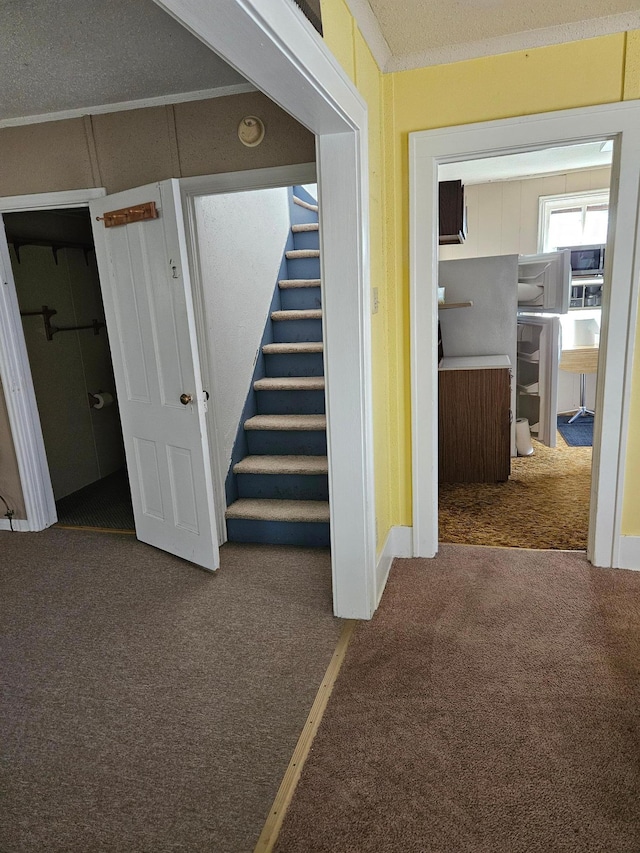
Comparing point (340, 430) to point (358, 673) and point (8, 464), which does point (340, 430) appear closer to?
point (358, 673)

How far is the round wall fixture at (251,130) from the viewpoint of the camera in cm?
266

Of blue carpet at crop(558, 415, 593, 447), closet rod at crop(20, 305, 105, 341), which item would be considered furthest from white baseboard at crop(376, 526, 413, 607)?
closet rod at crop(20, 305, 105, 341)

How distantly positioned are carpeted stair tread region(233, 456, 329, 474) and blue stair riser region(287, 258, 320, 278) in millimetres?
1530

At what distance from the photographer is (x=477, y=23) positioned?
7.42 ft

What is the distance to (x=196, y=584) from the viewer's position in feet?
9.37

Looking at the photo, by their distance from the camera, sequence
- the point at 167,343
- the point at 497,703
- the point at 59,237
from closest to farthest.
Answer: the point at 497,703, the point at 167,343, the point at 59,237

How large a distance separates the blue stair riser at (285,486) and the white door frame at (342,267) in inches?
35.1

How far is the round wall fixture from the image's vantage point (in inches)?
105

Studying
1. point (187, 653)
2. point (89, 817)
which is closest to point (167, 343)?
point (187, 653)

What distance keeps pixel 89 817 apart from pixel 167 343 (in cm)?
198

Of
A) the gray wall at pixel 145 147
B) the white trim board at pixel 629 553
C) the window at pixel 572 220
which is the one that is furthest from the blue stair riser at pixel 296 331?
the window at pixel 572 220

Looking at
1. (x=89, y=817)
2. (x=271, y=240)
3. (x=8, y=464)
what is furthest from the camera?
(x=271, y=240)

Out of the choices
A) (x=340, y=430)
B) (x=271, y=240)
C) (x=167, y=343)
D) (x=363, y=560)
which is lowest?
(x=363, y=560)

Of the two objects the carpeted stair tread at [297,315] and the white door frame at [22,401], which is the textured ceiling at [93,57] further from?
the carpeted stair tread at [297,315]
